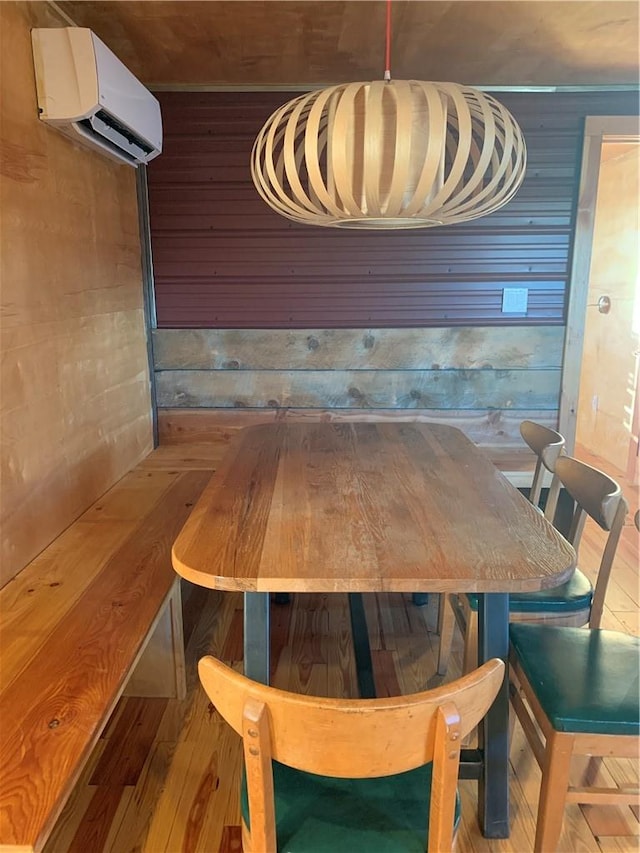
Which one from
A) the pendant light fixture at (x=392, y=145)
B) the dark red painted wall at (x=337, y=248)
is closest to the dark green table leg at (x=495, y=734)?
the pendant light fixture at (x=392, y=145)

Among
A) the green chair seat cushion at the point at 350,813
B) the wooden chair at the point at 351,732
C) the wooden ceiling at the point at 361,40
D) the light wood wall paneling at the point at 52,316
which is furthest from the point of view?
the wooden ceiling at the point at 361,40

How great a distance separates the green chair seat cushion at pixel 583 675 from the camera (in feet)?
4.18

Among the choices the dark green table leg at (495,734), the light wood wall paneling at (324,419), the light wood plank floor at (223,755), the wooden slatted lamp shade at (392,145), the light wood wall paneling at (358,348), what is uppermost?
the wooden slatted lamp shade at (392,145)

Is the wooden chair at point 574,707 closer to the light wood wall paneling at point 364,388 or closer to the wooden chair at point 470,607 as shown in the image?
the wooden chair at point 470,607

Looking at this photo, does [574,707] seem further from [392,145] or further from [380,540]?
[392,145]

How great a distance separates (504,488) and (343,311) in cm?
161

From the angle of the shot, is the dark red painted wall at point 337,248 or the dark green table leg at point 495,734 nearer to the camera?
the dark green table leg at point 495,734

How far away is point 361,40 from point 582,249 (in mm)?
1501

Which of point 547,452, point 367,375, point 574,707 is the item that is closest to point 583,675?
point 574,707

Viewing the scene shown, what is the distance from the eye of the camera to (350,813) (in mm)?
1113

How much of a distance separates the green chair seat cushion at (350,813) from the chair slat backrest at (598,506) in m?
0.83

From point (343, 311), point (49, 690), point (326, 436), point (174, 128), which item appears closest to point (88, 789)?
point (49, 690)

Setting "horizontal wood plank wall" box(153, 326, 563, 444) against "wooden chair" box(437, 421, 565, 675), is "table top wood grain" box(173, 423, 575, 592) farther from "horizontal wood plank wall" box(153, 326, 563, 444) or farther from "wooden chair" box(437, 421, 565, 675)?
"horizontal wood plank wall" box(153, 326, 563, 444)

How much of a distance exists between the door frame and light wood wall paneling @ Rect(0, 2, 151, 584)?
7.26 ft
